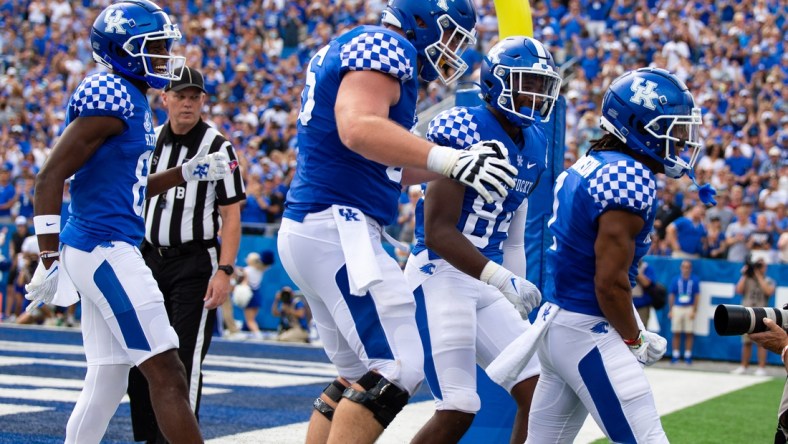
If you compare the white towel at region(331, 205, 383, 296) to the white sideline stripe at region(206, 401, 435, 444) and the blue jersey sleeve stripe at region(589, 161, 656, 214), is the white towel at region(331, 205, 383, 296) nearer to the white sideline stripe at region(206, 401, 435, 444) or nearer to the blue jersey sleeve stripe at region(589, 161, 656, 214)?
the blue jersey sleeve stripe at region(589, 161, 656, 214)

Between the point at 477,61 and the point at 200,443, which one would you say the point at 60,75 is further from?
the point at 200,443

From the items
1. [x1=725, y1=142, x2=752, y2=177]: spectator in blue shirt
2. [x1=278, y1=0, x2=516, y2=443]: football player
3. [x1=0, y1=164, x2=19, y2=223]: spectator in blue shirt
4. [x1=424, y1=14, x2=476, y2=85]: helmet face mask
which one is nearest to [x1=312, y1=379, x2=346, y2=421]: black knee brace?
[x1=278, y1=0, x2=516, y2=443]: football player

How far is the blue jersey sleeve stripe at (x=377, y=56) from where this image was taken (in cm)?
356

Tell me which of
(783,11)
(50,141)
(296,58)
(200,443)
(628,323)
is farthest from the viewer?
(296,58)

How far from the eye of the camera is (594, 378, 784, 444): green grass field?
714cm

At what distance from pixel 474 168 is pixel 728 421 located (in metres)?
5.31

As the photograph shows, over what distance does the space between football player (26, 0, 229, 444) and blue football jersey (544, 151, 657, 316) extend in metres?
1.46

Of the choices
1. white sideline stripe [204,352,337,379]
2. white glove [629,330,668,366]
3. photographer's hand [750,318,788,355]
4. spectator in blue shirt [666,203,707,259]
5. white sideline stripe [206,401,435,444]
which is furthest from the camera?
spectator in blue shirt [666,203,707,259]

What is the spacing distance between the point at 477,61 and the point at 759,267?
742 cm

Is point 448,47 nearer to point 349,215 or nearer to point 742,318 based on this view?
point 349,215

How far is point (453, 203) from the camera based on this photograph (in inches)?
169

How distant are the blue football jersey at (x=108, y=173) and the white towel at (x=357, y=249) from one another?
3.38 feet

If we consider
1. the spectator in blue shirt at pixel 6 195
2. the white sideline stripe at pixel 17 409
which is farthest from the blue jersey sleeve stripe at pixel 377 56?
the spectator in blue shirt at pixel 6 195

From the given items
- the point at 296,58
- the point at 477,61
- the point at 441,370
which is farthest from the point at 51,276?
the point at 296,58
